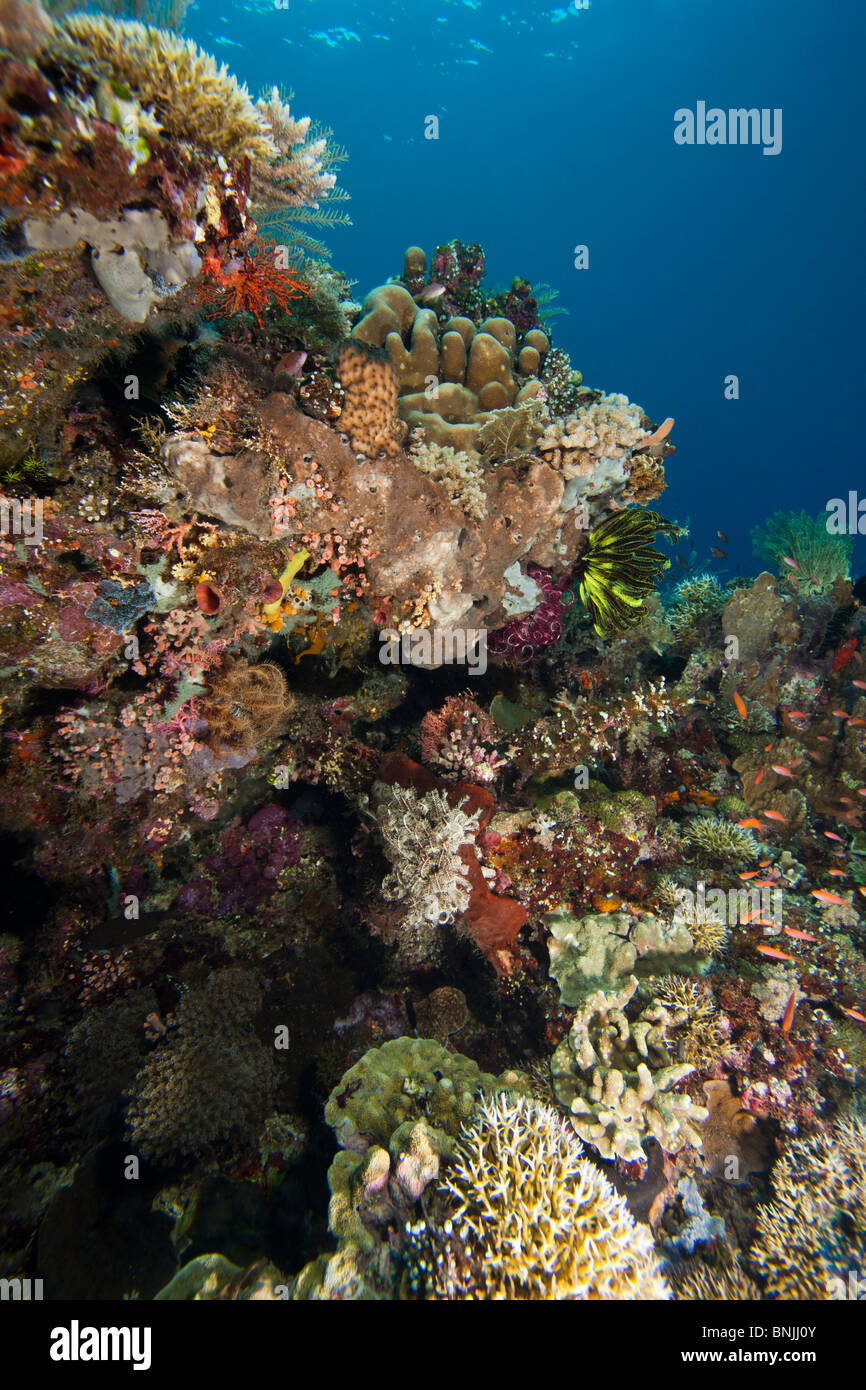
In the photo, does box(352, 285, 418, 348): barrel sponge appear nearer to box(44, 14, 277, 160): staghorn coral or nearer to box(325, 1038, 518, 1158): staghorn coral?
box(44, 14, 277, 160): staghorn coral

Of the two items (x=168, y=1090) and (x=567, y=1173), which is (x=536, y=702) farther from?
(x=168, y=1090)

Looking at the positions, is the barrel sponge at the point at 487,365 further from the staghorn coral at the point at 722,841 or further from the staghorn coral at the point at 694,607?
the staghorn coral at the point at 722,841

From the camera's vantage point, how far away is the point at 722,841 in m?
7.45

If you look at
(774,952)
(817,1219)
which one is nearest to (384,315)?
(774,952)

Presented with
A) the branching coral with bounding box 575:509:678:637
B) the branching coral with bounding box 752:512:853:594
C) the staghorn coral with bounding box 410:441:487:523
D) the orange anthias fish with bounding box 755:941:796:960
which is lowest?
the orange anthias fish with bounding box 755:941:796:960

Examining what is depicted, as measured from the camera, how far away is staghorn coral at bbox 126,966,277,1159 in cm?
529

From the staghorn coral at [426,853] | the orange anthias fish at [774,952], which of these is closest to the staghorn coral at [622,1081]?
the orange anthias fish at [774,952]

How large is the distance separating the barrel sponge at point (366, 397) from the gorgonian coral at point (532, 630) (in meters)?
2.96

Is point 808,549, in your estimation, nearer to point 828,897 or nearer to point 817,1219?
point 828,897

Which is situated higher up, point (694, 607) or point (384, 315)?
point (384, 315)

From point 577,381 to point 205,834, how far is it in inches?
→ 301

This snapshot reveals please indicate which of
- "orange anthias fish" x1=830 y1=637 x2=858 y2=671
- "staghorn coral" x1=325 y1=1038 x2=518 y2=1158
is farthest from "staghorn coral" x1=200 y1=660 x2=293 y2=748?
"orange anthias fish" x1=830 y1=637 x2=858 y2=671

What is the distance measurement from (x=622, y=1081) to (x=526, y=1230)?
1.75 meters

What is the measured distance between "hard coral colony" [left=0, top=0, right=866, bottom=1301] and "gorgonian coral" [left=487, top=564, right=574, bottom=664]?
0.06 m
